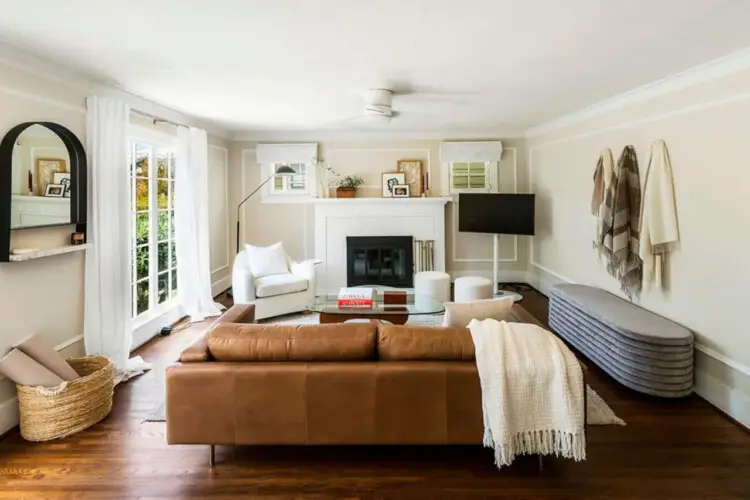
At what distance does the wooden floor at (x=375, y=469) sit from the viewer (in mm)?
2309

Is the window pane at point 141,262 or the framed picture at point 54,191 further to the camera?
the window pane at point 141,262

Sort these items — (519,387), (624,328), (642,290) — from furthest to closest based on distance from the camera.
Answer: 1. (642,290)
2. (624,328)
3. (519,387)

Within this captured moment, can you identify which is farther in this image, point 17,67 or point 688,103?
point 688,103

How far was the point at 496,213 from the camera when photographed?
21.1ft

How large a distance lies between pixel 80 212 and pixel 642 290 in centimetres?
440

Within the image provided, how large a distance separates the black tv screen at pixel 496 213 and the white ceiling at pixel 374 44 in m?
1.93

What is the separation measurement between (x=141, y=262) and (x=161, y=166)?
1098mm

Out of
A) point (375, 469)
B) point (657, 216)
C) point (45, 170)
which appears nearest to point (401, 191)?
point (657, 216)

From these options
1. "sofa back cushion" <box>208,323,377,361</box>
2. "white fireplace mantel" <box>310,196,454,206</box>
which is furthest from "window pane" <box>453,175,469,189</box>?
Result: "sofa back cushion" <box>208,323,377,361</box>

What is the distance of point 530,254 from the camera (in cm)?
719

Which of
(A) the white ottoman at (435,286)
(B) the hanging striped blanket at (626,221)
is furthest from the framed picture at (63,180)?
(B) the hanging striped blanket at (626,221)

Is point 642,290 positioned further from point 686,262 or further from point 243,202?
point 243,202

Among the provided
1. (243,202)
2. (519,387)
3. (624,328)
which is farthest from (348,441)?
(243,202)

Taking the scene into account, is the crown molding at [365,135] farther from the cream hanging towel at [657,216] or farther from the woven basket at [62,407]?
the woven basket at [62,407]
